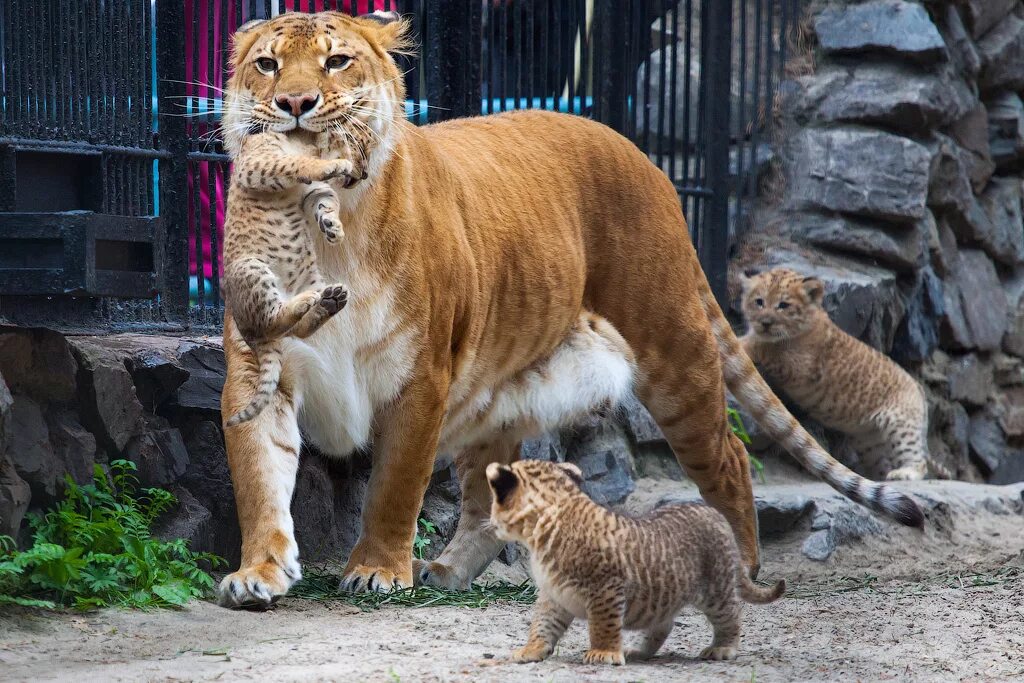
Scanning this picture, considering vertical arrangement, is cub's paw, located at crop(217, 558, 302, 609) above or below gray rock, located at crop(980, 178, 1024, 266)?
below

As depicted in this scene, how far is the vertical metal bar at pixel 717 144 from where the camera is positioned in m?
8.18

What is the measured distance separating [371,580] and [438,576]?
0.72 m

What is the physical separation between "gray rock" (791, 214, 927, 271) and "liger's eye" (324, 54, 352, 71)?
17.3ft

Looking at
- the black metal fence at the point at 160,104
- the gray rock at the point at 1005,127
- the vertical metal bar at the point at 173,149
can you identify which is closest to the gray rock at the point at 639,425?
the black metal fence at the point at 160,104

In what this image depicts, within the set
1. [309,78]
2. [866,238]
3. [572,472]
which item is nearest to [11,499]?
[309,78]

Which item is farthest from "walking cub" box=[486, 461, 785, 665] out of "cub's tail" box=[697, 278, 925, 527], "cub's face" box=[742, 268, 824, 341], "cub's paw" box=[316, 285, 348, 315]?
"cub's face" box=[742, 268, 824, 341]

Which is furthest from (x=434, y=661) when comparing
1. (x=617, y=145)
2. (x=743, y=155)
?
(x=743, y=155)

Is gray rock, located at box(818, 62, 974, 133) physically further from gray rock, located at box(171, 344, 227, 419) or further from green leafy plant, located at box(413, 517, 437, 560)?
gray rock, located at box(171, 344, 227, 419)

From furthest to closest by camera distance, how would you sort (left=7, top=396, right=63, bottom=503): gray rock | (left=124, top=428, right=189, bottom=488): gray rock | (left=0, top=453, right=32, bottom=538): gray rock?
(left=124, top=428, right=189, bottom=488): gray rock, (left=7, top=396, right=63, bottom=503): gray rock, (left=0, top=453, right=32, bottom=538): gray rock

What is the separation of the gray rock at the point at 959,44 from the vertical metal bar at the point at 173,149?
5.91 m

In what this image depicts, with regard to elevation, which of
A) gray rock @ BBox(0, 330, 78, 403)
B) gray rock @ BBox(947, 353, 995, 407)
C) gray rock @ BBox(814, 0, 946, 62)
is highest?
gray rock @ BBox(814, 0, 946, 62)

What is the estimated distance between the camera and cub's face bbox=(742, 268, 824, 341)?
781cm

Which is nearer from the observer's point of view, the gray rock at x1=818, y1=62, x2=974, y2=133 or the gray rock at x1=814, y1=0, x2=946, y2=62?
the gray rock at x1=818, y1=62, x2=974, y2=133

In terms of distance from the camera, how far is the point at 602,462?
21.6 ft
